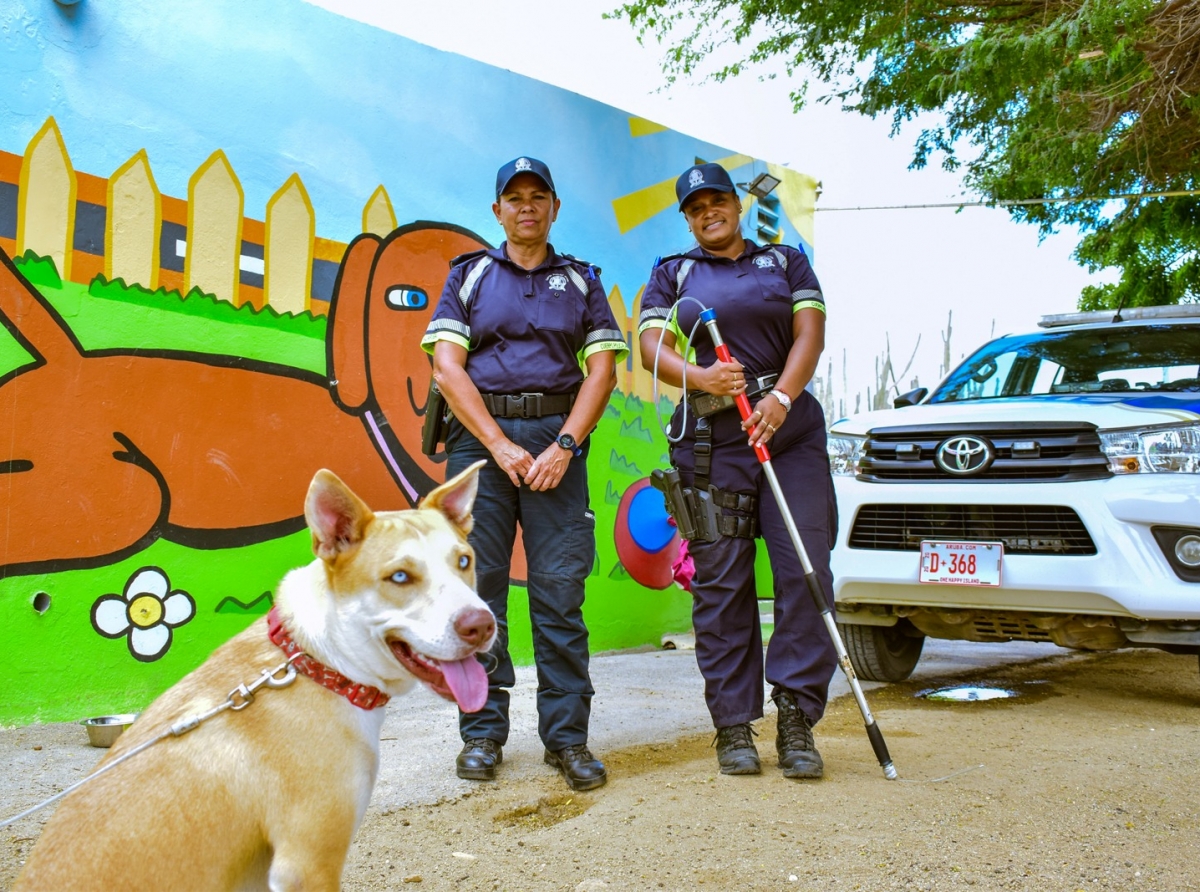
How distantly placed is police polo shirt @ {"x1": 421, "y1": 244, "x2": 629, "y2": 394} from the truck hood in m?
1.95

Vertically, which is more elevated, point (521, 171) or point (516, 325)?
point (521, 171)

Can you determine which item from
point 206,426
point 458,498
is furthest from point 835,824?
point 206,426

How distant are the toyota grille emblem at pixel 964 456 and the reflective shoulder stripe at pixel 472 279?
250 cm

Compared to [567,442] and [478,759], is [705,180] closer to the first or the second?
[567,442]

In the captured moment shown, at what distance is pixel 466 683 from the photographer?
2252mm

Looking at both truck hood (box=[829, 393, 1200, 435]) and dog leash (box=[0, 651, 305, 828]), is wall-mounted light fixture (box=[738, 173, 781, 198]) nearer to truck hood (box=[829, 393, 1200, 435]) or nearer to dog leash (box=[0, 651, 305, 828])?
truck hood (box=[829, 393, 1200, 435])

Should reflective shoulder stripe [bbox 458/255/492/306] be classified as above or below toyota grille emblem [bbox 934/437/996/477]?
above

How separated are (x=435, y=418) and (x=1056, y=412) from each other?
2.99m

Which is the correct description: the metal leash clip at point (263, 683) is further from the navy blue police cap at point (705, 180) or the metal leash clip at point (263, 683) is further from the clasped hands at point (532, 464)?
the navy blue police cap at point (705, 180)

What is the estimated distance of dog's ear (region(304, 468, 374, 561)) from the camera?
216 centimetres

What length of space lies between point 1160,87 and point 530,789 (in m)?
6.05

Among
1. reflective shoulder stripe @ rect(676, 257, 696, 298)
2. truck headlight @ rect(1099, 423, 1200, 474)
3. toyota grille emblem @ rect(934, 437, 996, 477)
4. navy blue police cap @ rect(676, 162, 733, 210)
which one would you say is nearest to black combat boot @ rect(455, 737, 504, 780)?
reflective shoulder stripe @ rect(676, 257, 696, 298)

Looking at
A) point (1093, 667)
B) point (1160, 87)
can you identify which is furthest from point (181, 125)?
point (1093, 667)

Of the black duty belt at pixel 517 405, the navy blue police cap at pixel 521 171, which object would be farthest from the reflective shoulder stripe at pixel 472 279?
the black duty belt at pixel 517 405
